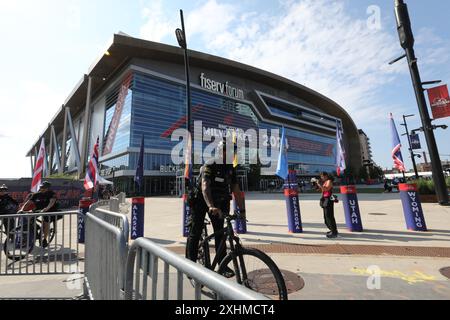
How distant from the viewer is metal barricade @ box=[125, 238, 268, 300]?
1.28 meters

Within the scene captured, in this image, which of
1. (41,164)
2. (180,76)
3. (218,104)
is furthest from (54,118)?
(41,164)

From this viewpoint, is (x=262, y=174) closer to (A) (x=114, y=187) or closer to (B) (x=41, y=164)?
(A) (x=114, y=187)

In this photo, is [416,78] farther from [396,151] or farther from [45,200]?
[45,200]

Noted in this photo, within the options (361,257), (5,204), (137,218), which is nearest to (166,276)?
(361,257)

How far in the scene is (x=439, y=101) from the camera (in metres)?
12.0

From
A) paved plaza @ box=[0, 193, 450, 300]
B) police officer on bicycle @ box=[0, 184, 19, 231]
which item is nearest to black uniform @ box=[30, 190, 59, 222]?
police officer on bicycle @ box=[0, 184, 19, 231]

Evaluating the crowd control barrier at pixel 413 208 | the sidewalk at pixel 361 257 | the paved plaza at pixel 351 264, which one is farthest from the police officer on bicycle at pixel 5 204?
the crowd control barrier at pixel 413 208

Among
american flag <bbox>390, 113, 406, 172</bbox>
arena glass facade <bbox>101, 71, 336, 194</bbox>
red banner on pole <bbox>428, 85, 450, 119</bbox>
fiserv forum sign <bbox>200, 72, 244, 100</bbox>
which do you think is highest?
fiserv forum sign <bbox>200, 72, 244, 100</bbox>

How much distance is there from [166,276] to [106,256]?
145 centimetres

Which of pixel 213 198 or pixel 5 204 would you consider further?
pixel 5 204

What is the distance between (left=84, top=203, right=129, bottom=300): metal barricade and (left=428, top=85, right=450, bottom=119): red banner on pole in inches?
547

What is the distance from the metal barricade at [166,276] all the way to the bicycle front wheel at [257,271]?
42.2 inches

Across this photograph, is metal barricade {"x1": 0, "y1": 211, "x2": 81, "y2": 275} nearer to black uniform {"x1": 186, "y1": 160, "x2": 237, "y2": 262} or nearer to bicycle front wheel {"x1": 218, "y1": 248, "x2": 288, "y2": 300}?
black uniform {"x1": 186, "y1": 160, "x2": 237, "y2": 262}

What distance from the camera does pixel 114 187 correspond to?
49.4 meters
